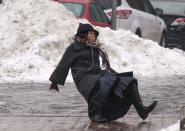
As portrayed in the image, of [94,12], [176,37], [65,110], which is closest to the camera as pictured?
[65,110]

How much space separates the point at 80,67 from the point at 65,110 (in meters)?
1.24

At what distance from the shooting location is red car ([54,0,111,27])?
732 inches

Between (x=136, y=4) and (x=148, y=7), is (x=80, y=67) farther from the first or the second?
(x=148, y=7)

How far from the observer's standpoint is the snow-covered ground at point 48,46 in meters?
15.4

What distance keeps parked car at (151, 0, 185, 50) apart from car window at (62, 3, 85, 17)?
444cm

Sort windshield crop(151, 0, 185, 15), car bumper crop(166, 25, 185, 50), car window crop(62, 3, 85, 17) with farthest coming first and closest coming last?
windshield crop(151, 0, 185, 15) → car bumper crop(166, 25, 185, 50) → car window crop(62, 3, 85, 17)

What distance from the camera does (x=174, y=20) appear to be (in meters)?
23.4

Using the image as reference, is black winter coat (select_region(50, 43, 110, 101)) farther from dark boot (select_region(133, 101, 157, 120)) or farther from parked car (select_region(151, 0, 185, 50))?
parked car (select_region(151, 0, 185, 50))

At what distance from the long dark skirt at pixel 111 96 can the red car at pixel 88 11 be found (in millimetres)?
9483

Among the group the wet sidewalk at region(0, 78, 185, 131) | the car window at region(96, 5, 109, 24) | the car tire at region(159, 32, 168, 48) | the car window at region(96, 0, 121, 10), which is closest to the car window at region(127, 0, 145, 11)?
the car window at region(96, 0, 121, 10)

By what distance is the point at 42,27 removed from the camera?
1675cm

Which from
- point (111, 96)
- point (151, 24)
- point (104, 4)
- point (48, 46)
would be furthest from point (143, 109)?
point (151, 24)

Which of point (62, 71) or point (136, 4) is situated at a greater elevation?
point (62, 71)

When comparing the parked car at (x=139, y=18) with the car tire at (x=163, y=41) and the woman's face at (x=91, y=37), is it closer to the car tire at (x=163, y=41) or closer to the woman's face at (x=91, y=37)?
the car tire at (x=163, y=41)
